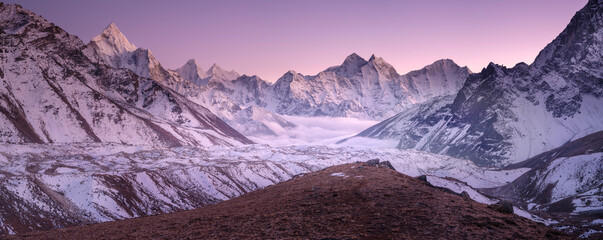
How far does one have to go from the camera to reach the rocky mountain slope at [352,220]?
1035 inches

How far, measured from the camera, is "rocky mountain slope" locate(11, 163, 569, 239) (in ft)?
86.3

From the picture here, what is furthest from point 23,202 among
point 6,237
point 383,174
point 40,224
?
point 383,174

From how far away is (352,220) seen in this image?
28453 mm

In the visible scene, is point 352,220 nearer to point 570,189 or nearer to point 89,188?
point 89,188

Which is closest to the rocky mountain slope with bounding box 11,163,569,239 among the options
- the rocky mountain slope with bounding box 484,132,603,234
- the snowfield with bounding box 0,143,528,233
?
the snowfield with bounding box 0,143,528,233

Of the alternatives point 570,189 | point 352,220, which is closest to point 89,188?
point 352,220

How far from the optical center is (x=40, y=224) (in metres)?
101

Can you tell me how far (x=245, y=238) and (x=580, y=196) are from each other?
152m

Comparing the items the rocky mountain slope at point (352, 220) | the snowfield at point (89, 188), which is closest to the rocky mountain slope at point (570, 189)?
the rocky mountain slope at point (352, 220)

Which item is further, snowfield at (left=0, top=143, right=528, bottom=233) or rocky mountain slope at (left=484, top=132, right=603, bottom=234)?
rocky mountain slope at (left=484, top=132, right=603, bottom=234)

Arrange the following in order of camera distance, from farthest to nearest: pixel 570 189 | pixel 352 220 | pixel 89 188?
pixel 570 189 → pixel 89 188 → pixel 352 220

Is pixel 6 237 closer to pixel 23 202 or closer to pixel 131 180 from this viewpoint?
pixel 23 202

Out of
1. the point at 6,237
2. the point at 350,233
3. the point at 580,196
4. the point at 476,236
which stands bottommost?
the point at 580,196

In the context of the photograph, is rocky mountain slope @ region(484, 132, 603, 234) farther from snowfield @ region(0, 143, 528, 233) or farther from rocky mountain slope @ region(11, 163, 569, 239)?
snowfield @ region(0, 143, 528, 233)
